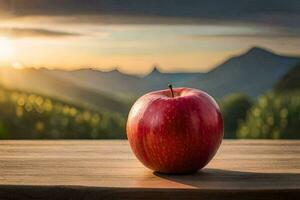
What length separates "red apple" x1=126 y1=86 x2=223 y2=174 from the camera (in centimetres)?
118

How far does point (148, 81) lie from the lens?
9.54 ft

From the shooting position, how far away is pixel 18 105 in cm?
290

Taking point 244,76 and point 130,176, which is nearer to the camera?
point 130,176

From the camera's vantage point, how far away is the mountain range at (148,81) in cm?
289

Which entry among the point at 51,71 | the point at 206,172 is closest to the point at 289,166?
the point at 206,172

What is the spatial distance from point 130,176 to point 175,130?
4.1 inches

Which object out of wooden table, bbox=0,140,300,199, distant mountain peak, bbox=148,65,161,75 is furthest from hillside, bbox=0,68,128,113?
wooden table, bbox=0,140,300,199

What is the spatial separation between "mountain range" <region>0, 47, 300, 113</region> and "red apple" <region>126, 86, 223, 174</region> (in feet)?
5.43

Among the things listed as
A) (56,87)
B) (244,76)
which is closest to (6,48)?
(56,87)

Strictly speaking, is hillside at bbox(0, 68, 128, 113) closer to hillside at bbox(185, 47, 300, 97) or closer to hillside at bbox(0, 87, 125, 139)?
hillside at bbox(0, 87, 125, 139)

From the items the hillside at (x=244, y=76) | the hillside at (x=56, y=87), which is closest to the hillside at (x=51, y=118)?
the hillside at (x=56, y=87)

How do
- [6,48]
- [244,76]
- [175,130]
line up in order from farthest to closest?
[6,48], [244,76], [175,130]

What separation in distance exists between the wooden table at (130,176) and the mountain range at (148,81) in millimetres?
1365

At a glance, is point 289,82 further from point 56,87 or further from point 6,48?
point 6,48
